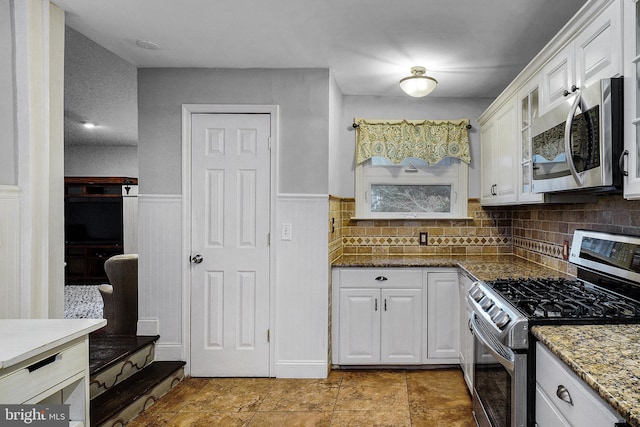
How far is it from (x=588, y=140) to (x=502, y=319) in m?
0.82

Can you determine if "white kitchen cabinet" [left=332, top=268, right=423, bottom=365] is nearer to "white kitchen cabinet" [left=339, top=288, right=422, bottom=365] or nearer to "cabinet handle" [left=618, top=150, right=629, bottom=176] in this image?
"white kitchen cabinet" [left=339, top=288, right=422, bottom=365]

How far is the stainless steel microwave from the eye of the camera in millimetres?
1536

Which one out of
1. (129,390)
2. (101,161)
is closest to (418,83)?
(129,390)

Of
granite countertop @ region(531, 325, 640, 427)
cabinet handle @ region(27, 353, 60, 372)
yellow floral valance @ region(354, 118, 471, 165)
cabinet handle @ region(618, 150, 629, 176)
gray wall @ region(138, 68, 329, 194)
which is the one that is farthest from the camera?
yellow floral valance @ region(354, 118, 471, 165)

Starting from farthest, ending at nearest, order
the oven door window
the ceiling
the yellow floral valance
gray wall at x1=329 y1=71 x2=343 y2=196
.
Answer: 1. the yellow floral valance
2. gray wall at x1=329 y1=71 x2=343 y2=196
3. the ceiling
4. the oven door window

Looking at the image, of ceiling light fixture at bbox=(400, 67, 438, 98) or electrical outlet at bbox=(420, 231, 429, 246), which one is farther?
electrical outlet at bbox=(420, 231, 429, 246)

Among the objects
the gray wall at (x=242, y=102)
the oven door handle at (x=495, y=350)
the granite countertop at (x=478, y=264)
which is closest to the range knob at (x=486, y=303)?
the oven door handle at (x=495, y=350)

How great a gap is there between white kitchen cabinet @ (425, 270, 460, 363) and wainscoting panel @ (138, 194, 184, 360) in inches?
77.8

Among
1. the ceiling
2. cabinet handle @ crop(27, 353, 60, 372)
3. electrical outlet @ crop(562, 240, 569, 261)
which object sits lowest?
cabinet handle @ crop(27, 353, 60, 372)

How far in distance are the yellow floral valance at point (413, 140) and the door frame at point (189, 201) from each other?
1.01 metres

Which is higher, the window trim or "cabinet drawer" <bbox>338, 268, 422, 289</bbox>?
the window trim

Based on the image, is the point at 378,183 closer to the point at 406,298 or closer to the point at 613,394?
the point at 406,298

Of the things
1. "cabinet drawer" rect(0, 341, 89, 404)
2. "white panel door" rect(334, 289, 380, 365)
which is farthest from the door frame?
"cabinet drawer" rect(0, 341, 89, 404)

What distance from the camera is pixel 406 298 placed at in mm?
3258
